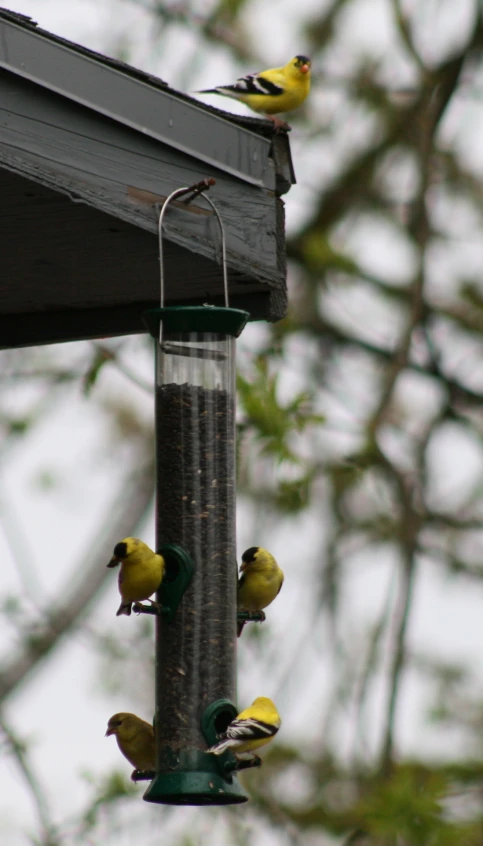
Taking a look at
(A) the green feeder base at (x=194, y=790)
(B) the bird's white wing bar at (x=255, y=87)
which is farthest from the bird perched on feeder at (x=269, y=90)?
(A) the green feeder base at (x=194, y=790)

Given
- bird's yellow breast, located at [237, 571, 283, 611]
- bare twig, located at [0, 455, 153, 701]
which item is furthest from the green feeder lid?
bare twig, located at [0, 455, 153, 701]

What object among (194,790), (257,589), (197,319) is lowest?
(194,790)

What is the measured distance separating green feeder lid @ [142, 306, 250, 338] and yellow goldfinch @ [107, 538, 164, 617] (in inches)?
18.2

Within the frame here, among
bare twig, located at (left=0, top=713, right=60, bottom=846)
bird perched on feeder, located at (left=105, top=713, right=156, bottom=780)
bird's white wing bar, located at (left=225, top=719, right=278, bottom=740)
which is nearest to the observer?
bird's white wing bar, located at (left=225, top=719, right=278, bottom=740)

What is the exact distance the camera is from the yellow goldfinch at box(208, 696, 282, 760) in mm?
2758

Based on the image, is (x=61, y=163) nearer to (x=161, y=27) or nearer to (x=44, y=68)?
(x=44, y=68)

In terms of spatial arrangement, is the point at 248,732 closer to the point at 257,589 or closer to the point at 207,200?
the point at 257,589

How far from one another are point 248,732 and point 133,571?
1.33ft

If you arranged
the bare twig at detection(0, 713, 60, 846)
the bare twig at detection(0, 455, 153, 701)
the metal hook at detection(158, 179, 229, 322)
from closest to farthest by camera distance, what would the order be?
the metal hook at detection(158, 179, 229, 322), the bare twig at detection(0, 713, 60, 846), the bare twig at detection(0, 455, 153, 701)

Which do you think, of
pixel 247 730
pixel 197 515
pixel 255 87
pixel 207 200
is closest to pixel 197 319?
pixel 207 200

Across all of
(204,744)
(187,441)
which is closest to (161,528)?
(187,441)

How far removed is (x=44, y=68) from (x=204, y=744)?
143cm

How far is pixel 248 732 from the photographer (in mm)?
2736

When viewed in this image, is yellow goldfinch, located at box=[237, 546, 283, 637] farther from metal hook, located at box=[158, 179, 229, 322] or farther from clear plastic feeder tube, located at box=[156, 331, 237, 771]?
metal hook, located at box=[158, 179, 229, 322]
